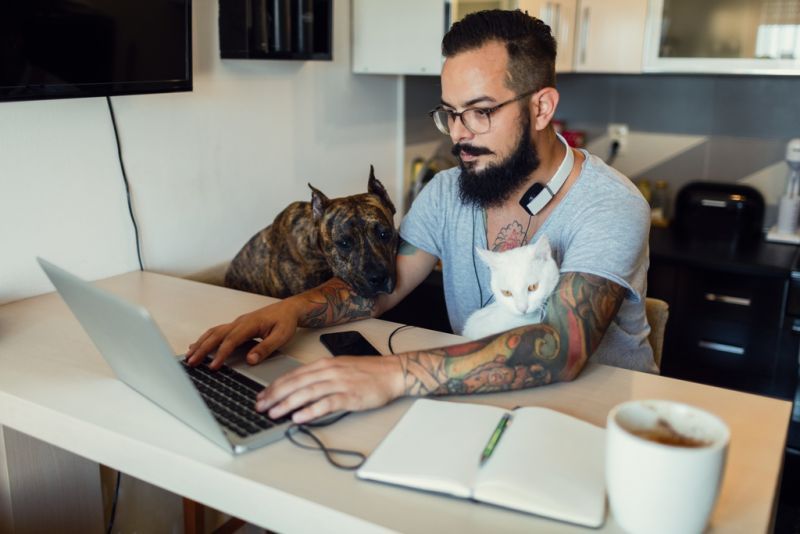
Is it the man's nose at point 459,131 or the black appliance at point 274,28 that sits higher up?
the black appliance at point 274,28

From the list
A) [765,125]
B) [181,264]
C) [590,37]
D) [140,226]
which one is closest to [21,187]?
[140,226]

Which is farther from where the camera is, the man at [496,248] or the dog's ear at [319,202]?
the dog's ear at [319,202]

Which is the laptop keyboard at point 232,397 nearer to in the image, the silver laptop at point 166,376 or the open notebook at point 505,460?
the silver laptop at point 166,376

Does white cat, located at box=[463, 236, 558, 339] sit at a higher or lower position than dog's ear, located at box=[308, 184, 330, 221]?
lower

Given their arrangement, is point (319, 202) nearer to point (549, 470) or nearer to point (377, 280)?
point (377, 280)

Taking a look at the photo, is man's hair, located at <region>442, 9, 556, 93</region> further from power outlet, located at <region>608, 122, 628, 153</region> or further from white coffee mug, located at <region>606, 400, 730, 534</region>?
power outlet, located at <region>608, 122, 628, 153</region>

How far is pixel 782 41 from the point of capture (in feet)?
8.05

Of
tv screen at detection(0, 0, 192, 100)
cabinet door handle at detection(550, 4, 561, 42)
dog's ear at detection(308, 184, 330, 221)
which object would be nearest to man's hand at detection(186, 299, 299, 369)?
dog's ear at detection(308, 184, 330, 221)

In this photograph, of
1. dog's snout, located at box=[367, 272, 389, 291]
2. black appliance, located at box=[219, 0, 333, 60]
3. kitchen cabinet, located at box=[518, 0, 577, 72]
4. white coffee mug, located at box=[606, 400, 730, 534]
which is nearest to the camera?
white coffee mug, located at box=[606, 400, 730, 534]

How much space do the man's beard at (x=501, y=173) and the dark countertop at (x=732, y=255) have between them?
4.20 ft

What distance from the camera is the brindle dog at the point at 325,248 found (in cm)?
158

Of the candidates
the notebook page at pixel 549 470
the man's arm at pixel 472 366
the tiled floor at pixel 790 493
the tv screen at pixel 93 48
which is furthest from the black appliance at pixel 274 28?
the tiled floor at pixel 790 493

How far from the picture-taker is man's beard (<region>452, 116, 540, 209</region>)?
1.49 meters

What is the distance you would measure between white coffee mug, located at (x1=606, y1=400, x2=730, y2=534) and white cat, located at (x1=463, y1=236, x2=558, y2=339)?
46cm
